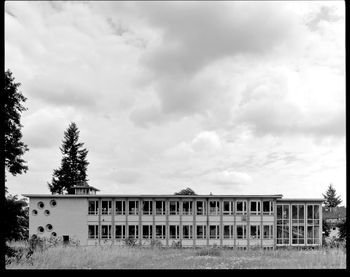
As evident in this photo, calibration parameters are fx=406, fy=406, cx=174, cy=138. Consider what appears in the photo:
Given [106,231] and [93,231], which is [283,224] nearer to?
[106,231]

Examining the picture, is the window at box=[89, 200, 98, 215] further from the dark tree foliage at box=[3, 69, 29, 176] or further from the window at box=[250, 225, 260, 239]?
the dark tree foliage at box=[3, 69, 29, 176]

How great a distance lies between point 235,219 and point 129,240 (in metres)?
9.89

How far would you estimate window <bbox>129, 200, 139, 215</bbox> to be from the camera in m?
36.7

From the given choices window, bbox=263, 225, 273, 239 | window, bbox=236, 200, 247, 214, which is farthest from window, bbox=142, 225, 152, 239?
window, bbox=263, 225, 273, 239

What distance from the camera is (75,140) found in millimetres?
59188

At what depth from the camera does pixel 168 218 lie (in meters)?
36.6

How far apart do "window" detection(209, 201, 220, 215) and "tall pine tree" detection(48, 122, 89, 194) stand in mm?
22523

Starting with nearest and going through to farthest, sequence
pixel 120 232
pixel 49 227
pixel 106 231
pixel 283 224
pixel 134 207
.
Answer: pixel 49 227
pixel 120 232
pixel 106 231
pixel 134 207
pixel 283 224

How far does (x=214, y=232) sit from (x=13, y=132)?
2879 centimetres

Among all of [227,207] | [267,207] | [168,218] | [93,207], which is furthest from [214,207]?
[93,207]

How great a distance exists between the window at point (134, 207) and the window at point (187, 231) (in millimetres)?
4493
